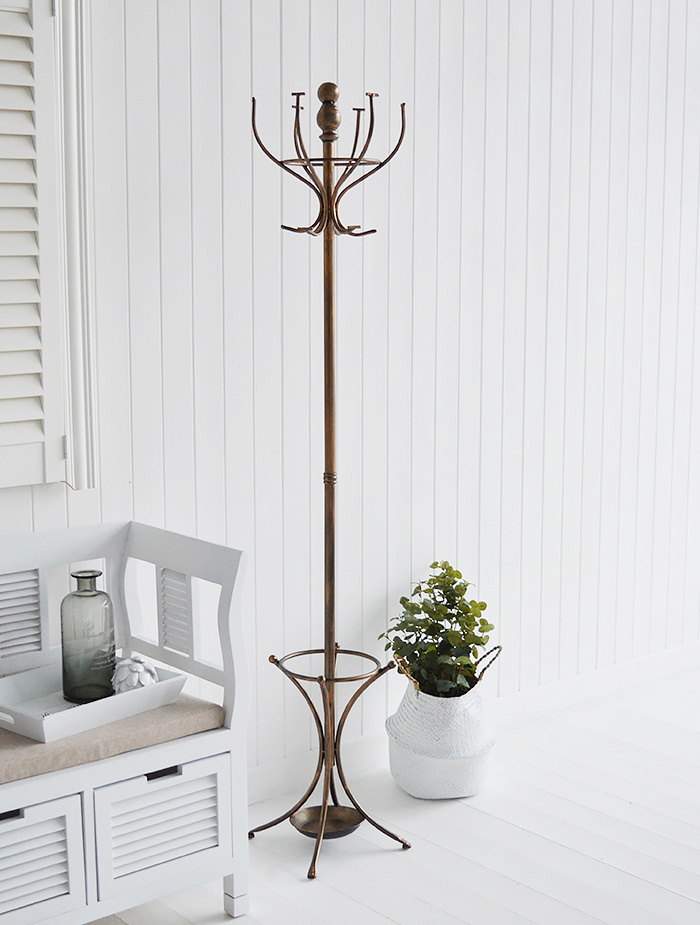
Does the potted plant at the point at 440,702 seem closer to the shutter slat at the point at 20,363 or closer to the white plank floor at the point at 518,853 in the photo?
the white plank floor at the point at 518,853

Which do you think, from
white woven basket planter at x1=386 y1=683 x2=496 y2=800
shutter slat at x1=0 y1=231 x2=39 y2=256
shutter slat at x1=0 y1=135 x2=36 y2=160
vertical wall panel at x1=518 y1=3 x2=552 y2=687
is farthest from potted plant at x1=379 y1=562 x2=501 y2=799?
shutter slat at x1=0 y1=135 x2=36 y2=160

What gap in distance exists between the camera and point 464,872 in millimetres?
2270

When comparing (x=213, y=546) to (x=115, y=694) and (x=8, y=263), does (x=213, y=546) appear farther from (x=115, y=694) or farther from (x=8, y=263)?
(x=8, y=263)

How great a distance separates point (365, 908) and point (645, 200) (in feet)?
7.61

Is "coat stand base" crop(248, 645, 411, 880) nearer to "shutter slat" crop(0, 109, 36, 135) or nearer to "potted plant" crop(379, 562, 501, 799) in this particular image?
"potted plant" crop(379, 562, 501, 799)

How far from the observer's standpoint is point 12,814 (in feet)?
5.83

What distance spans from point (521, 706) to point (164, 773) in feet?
4.78

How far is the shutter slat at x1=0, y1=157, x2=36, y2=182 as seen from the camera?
2.01m

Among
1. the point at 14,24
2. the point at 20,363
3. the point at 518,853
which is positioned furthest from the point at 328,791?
the point at 14,24

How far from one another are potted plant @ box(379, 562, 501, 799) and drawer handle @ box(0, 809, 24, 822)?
3.52 ft

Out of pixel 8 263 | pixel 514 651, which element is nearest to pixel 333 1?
pixel 8 263

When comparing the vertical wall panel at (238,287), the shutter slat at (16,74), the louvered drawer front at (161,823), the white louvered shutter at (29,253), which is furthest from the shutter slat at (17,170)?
the louvered drawer front at (161,823)

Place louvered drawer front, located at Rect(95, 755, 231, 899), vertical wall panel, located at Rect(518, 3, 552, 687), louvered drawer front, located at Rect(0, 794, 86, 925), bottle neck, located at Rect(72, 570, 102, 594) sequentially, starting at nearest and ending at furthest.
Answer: louvered drawer front, located at Rect(0, 794, 86, 925), louvered drawer front, located at Rect(95, 755, 231, 899), bottle neck, located at Rect(72, 570, 102, 594), vertical wall panel, located at Rect(518, 3, 552, 687)

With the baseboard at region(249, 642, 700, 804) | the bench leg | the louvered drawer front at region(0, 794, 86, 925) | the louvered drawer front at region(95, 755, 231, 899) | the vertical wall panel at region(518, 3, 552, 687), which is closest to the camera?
the louvered drawer front at region(0, 794, 86, 925)
